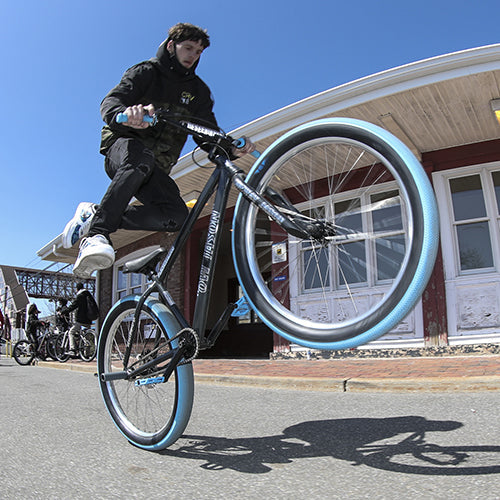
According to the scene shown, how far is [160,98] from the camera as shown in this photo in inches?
98.5

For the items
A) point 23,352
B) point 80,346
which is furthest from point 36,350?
point 80,346

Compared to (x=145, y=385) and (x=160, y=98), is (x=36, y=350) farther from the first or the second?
(x=160, y=98)

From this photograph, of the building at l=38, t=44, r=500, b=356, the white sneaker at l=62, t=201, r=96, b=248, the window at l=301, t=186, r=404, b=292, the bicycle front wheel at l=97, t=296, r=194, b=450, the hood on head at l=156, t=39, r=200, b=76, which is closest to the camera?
the window at l=301, t=186, r=404, b=292

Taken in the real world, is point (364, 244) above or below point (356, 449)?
above

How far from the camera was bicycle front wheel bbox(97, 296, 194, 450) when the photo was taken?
2.06m

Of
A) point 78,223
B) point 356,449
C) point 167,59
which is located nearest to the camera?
point 356,449

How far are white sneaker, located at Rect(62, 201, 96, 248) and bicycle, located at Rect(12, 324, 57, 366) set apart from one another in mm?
10482

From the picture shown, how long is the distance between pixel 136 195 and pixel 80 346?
10.3m

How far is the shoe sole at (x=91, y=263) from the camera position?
214 centimetres

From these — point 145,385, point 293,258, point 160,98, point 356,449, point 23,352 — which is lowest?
point 356,449

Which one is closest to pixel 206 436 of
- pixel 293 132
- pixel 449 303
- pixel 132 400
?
pixel 132 400

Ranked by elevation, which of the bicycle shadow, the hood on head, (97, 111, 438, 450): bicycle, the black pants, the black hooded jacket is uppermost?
the hood on head

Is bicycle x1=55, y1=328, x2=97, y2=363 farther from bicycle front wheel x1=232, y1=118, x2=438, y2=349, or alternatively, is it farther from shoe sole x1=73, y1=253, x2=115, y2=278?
bicycle front wheel x1=232, y1=118, x2=438, y2=349

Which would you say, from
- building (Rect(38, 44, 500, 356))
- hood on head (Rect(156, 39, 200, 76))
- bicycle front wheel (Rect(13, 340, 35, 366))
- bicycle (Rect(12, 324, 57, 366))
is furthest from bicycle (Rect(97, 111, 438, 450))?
bicycle front wheel (Rect(13, 340, 35, 366))
